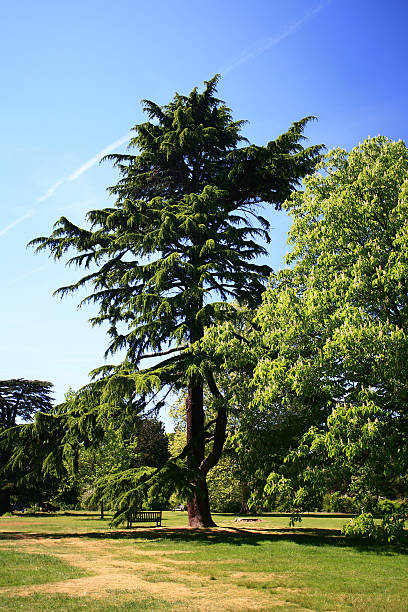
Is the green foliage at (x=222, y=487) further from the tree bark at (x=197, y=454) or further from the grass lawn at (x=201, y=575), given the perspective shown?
the grass lawn at (x=201, y=575)

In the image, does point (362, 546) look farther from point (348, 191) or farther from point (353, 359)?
point (348, 191)

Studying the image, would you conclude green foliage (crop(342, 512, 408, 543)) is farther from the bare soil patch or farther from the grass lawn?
the bare soil patch

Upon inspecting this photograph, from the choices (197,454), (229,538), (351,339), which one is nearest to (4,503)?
(197,454)

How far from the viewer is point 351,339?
1103 cm

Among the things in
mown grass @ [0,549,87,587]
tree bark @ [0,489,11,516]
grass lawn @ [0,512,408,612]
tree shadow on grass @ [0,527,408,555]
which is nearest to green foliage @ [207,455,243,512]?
tree shadow on grass @ [0,527,408,555]

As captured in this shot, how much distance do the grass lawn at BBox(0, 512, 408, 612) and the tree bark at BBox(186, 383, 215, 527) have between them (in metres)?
2.77

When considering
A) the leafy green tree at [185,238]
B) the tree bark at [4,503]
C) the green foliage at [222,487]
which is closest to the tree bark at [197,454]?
the leafy green tree at [185,238]

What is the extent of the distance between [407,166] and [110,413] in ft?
41.8

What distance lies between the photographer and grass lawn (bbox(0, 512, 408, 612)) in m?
7.38

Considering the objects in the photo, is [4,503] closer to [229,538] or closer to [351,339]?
[229,538]

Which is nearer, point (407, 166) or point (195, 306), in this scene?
point (407, 166)

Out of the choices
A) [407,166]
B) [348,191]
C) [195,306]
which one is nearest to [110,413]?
[195,306]

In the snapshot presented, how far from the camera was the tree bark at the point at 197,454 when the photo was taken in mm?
18172

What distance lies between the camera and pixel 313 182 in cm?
1537
